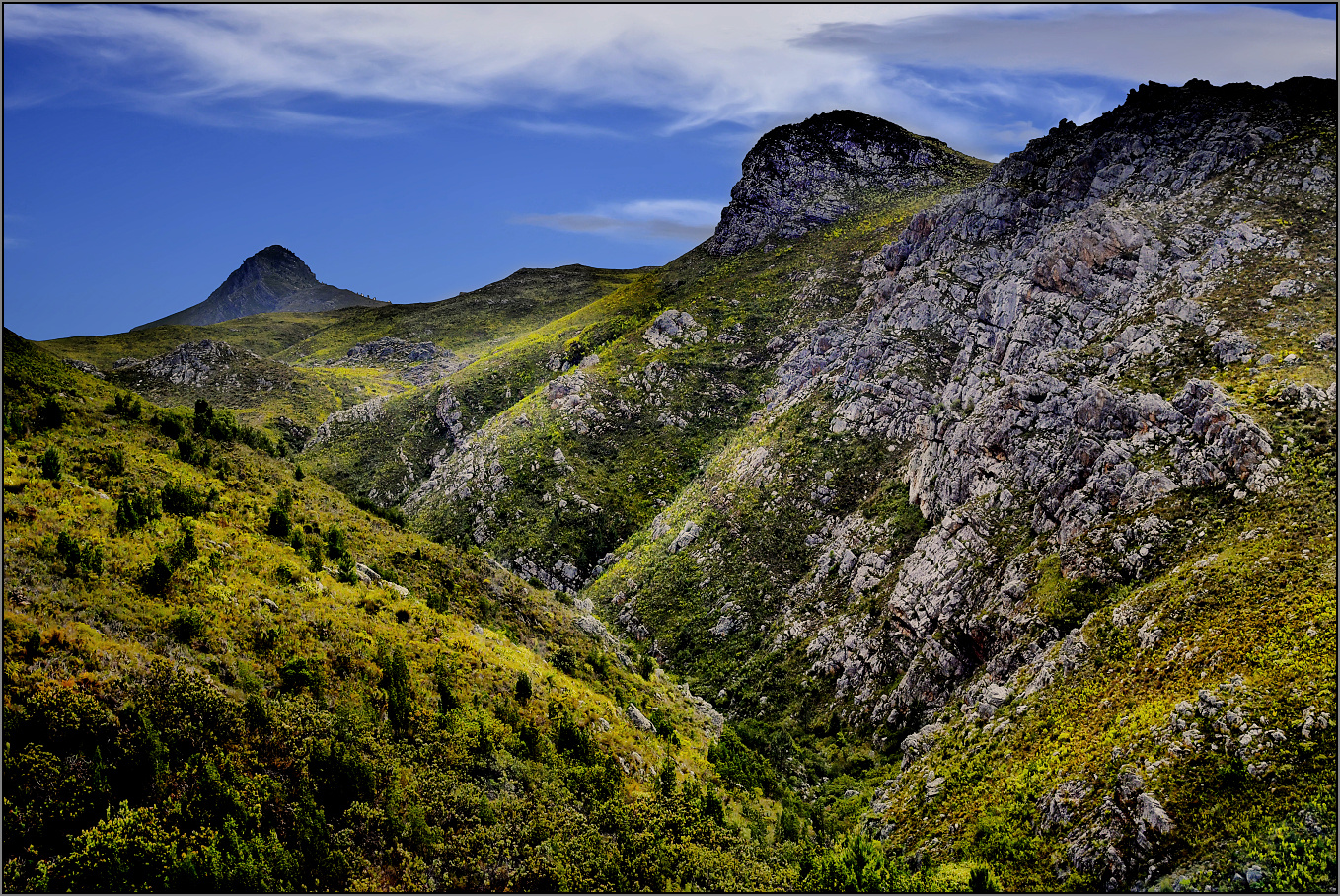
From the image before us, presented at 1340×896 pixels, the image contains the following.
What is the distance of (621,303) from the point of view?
169625mm

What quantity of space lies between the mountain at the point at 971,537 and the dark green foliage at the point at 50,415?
27 cm

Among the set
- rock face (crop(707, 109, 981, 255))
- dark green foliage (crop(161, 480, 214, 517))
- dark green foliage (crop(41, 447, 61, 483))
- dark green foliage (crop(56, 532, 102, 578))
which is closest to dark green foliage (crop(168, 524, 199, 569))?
dark green foliage (crop(56, 532, 102, 578))

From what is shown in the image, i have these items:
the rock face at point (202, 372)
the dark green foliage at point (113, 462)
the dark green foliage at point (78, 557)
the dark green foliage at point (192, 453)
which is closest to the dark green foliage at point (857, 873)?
the dark green foliage at point (78, 557)

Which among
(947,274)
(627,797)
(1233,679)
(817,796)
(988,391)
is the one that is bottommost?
(817,796)

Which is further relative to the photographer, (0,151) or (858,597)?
(858,597)

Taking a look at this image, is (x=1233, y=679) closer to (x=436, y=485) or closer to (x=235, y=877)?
(x=235, y=877)

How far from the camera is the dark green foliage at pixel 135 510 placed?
3356 cm

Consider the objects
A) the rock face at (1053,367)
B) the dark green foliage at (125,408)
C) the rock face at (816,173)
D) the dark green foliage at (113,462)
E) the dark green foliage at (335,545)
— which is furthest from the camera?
the rock face at (816,173)

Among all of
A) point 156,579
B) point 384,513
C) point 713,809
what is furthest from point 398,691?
point 384,513

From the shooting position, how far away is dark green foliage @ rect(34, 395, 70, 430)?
41688 mm

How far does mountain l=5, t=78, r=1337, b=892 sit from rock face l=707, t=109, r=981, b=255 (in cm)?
3846

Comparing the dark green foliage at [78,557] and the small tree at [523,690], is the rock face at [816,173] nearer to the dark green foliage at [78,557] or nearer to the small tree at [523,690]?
the small tree at [523,690]

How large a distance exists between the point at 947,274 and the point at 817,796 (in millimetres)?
71600

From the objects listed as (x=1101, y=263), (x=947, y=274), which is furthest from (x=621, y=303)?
(x=1101, y=263)
